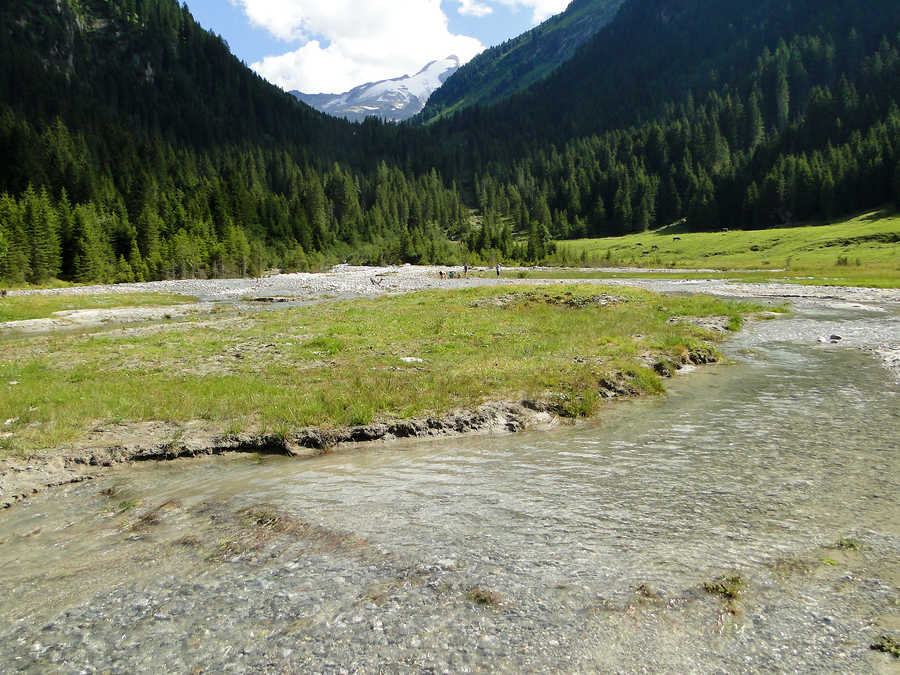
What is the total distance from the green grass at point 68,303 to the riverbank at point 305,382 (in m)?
20.6

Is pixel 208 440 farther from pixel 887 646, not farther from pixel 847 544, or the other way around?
pixel 847 544

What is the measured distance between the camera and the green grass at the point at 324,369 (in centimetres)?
1316

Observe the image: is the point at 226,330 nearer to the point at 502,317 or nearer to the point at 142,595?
the point at 502,317

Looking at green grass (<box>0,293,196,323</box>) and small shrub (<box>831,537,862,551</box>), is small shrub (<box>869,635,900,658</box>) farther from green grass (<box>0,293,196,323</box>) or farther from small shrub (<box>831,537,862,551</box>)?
green grass (<box>0,293,196,323</box>)

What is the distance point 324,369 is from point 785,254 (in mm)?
103239

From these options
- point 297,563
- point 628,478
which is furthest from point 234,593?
point 628,478

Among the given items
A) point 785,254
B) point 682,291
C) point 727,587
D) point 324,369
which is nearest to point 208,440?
point 324,369

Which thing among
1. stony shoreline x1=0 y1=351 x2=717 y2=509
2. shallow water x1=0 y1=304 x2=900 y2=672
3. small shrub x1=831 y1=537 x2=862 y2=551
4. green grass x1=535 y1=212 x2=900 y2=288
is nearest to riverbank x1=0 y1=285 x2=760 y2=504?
stony shoreline x1=0 y1=351 x2=717 y2=509

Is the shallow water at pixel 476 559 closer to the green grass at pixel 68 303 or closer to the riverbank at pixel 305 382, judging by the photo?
the riverbank at pixel 305 382

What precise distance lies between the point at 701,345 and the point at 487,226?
11979 cm

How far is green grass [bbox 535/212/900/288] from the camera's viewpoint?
69500 millimetres

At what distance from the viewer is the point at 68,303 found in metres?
50.8

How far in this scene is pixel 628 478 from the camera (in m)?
9.64

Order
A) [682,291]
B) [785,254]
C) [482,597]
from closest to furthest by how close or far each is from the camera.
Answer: [482,597] → [682,291] → [785,254]
